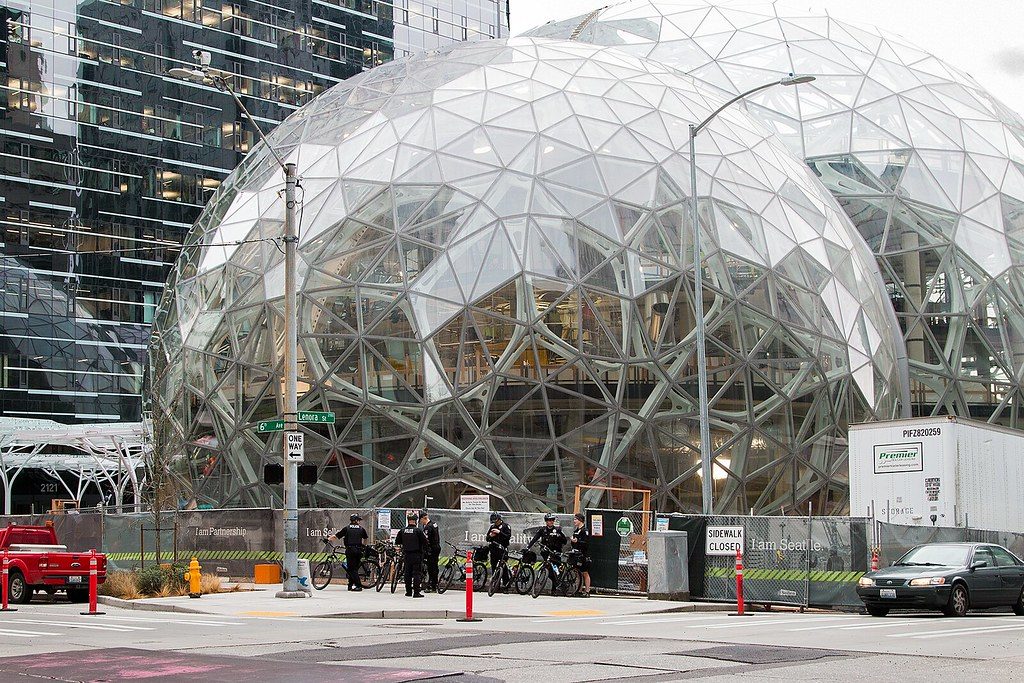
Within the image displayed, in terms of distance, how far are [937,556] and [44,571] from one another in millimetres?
15712

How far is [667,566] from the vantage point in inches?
933

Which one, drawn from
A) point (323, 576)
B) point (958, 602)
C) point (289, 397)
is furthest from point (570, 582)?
point (958, 602)

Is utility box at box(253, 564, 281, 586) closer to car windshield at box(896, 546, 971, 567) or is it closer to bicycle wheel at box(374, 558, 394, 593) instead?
bicycle wheel at box(374, 558, 394, 593)

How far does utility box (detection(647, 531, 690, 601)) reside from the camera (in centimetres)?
2364

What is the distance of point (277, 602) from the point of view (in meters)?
22.7

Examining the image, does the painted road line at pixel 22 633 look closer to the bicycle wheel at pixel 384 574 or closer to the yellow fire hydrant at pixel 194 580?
the yellow fire hydrant at pixel 194 580

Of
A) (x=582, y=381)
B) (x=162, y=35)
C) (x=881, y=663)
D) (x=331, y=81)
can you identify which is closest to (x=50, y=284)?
(x=162, y=35)

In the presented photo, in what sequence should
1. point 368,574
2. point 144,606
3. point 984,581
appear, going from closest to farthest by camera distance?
point 984,581
point 144,606
point 368,574

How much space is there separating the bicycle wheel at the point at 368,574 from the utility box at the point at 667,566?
18.9ft

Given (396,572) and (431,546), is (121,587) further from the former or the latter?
(431,546)

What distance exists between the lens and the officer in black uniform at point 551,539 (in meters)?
24.4

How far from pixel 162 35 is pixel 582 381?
205 ft

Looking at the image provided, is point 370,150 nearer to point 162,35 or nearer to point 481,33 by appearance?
point 162,35

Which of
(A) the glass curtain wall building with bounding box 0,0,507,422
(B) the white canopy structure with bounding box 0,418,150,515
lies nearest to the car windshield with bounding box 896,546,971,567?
(B) the white canopy structure with bounding box 0,418,150,515
